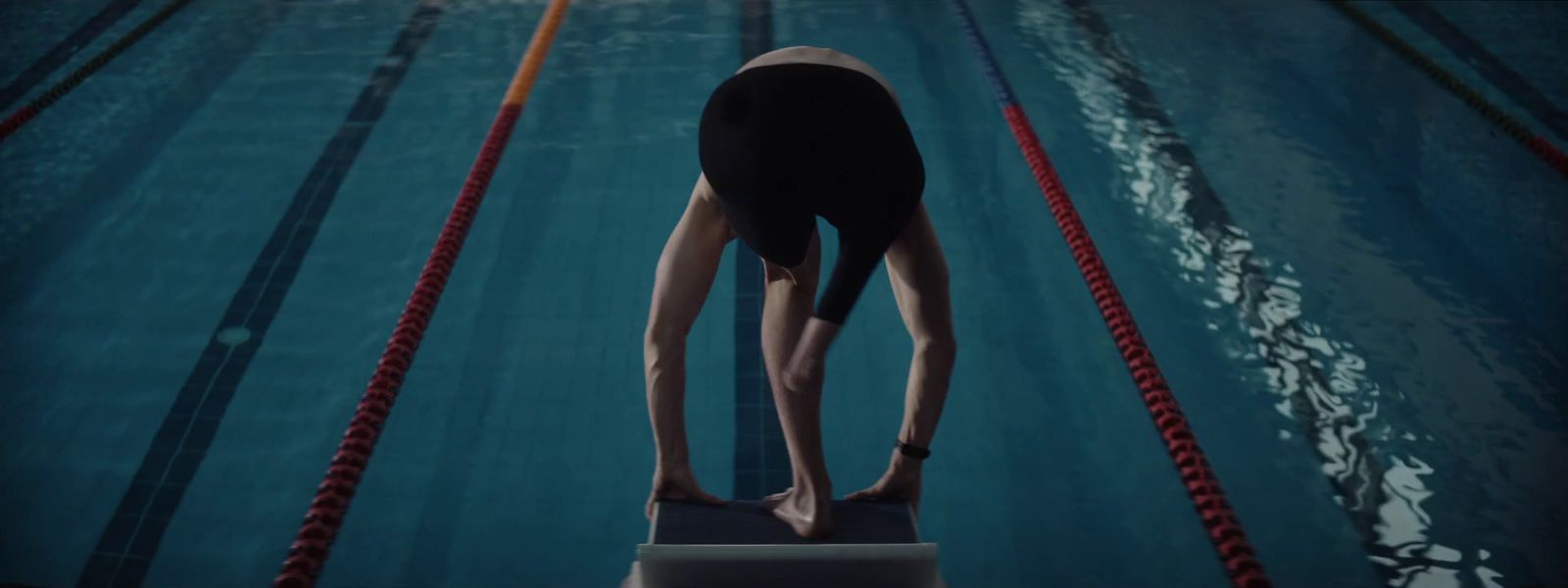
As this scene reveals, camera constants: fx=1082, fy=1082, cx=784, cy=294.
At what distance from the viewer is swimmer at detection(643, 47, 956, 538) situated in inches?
53.1

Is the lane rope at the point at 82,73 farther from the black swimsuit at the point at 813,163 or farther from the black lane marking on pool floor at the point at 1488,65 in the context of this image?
the black lane marking on pool floor at the point at 1488,65

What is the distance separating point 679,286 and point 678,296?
0.02 metres

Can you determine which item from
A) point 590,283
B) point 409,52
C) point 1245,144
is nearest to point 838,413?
point 590,283

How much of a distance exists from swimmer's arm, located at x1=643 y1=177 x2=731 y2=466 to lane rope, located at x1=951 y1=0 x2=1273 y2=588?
1012mm

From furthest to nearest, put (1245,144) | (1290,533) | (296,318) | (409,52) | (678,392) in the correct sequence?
(409,52) → (1245,144) → (296,318) → (1290,533) → (678,392)

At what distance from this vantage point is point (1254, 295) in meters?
2.96

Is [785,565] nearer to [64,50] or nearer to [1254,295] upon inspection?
[1254,295]

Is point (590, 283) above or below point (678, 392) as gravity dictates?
below

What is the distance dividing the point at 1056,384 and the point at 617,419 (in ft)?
3.52

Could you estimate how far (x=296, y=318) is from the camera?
287 centimetres

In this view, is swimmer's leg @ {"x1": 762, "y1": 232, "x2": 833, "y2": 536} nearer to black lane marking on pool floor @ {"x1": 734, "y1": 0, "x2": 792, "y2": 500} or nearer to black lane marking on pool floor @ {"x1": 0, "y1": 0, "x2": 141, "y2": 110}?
black lane marking on pool floor @ {"x1": 734, "y1": 0, "x2": 792, "y2": 500}

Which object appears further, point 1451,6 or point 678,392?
point 1451,6

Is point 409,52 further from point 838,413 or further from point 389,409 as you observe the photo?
point 838,413

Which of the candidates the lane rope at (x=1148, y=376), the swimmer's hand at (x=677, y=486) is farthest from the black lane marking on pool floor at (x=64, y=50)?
the lane rope at (x=1148, y=376)
